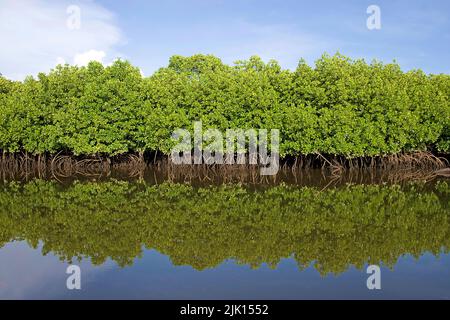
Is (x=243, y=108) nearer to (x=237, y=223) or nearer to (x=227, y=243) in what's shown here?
(x=237, y=223)

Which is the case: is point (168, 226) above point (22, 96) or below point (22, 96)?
below

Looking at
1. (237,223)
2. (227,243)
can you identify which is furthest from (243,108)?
(227,243)

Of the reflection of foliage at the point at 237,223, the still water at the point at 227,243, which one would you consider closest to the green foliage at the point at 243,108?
the reflection of foliage at the point at 237,223

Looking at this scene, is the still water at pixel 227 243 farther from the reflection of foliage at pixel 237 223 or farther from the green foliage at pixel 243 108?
the green foliage at pixel 243 108

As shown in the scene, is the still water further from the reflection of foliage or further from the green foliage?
the green foliage

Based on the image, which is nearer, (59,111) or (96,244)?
(96,244)

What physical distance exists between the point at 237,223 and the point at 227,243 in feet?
6.24

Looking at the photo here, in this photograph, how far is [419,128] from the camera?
77.7 ft

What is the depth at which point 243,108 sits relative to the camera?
24.3m

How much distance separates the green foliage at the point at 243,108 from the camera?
75.2ft

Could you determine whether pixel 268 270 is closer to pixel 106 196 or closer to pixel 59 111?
pixel 106 196

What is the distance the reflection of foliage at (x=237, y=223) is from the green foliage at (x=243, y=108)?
211 inches
